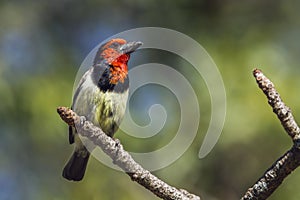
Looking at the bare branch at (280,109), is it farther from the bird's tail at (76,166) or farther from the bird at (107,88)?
the bird's tail at (76,166)

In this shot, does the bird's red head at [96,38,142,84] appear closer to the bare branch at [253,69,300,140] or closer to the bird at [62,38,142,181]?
the bird at [62,38,142,181]

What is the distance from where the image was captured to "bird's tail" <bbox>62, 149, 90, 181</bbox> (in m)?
3.63

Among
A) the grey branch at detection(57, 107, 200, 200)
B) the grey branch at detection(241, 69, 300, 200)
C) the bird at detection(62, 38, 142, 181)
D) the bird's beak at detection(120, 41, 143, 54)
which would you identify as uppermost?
the bird's beak at detection(120, 41, 143, 54)

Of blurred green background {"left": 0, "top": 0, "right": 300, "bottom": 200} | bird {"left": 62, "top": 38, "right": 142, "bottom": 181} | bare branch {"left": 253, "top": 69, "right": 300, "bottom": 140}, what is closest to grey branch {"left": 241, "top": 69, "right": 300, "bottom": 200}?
bare branch {"left": 253, "top": 69, "right": 300, "bottom": 140}

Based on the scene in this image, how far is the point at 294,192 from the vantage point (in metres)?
3.62

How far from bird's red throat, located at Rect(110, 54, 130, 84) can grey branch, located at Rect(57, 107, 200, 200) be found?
4.44ft

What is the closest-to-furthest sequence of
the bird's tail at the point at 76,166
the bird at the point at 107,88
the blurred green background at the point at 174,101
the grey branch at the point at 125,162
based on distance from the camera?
1. the grey branch at the point at 125,162
2. the bird at the point at 107,88
3. the bird's tail at the point at 76,166
4. the blurred green background at the point at 174,101

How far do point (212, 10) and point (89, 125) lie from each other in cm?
308

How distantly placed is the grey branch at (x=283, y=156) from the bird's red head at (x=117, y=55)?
1659 mm

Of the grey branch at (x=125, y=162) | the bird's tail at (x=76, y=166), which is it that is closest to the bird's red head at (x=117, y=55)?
the bird's tail at (x=76, y=166)

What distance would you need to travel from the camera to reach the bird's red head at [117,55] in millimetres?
3262

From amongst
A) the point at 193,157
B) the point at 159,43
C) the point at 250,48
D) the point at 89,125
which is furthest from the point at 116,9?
the point at 89,125

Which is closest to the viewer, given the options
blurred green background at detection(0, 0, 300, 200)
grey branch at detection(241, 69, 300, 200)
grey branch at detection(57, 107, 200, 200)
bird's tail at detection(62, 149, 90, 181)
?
grey branch at detection(241, 69, 300, 200)

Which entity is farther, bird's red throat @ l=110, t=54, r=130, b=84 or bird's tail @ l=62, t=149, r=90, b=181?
bird's tail @ l=62, t=149, r=90, b=181
